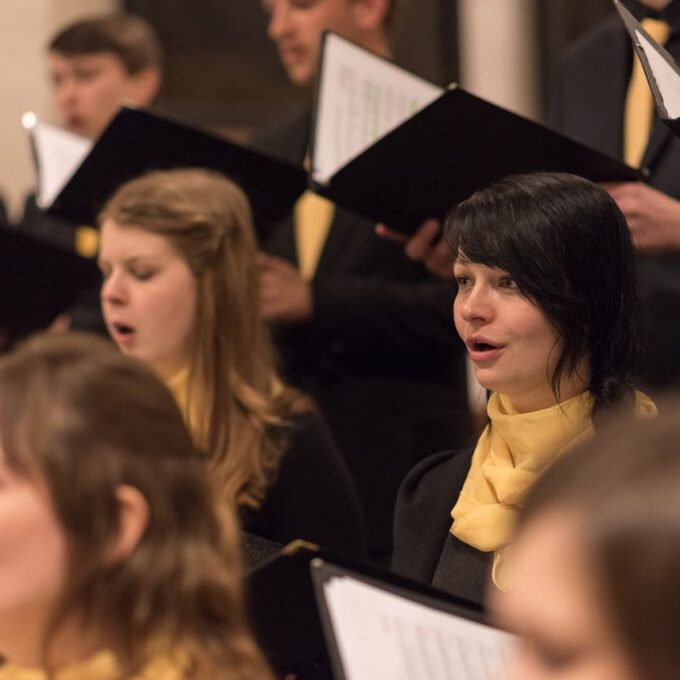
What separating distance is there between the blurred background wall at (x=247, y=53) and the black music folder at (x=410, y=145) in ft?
9.49

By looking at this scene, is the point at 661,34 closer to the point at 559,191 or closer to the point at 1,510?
the point at 559,191

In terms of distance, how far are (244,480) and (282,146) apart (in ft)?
4.00

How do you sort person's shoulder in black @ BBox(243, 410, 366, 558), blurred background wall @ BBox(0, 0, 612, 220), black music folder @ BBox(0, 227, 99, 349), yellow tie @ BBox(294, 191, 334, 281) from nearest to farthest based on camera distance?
1. person's shoulder in black @ BBox(243, 410, 366, 558)
2. black music folder @ BBox(0, 227, 99, 349)
3. yellow tie @ BBox(294, 191, 334, 281)
4. blurred background wall @ BBox(0, 0, 612, 220)

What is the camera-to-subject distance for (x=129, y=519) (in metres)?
1.32

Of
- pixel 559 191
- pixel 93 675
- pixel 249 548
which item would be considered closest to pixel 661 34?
pixel 559 191

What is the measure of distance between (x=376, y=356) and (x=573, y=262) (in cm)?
145

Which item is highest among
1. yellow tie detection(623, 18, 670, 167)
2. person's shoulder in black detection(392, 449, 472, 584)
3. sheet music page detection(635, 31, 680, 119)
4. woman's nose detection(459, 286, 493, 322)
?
sheet music page detection(635, 31, 680, 119)

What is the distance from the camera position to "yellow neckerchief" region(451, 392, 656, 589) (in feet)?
6.07

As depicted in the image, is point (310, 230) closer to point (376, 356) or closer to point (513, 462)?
point (376, 356)

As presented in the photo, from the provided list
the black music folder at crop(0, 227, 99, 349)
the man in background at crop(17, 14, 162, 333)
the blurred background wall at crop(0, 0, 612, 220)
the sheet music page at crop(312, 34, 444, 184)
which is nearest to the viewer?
the sheet music page at crop(312, 34, 444, 184)

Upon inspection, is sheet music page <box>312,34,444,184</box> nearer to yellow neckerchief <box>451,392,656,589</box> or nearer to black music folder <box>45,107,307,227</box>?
black music folder <box>45,107,307,227</box>

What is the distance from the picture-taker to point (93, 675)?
129 centimetres

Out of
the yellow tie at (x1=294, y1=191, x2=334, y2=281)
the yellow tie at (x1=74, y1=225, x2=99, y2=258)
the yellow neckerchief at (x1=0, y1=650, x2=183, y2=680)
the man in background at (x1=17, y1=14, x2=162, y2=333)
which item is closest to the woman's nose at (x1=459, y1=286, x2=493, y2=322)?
the yellow neckerchief at (x1=0, y1=650, x2=183, y2=680)

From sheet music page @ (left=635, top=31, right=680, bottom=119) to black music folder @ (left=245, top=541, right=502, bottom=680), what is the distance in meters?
0.77
